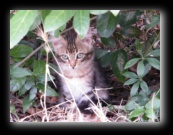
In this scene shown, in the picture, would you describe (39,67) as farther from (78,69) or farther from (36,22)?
(36,22)

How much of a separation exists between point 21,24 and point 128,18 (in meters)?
0.59

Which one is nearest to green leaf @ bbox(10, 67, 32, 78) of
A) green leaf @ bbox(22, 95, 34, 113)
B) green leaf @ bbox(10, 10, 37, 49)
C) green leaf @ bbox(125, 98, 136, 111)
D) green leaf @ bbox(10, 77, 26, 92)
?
green leaf @ bbox(10, 77, 26, 92)

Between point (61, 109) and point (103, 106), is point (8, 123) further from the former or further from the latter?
point (103, 106)

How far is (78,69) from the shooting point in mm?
2250

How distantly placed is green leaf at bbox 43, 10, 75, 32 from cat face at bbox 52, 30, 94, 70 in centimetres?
46

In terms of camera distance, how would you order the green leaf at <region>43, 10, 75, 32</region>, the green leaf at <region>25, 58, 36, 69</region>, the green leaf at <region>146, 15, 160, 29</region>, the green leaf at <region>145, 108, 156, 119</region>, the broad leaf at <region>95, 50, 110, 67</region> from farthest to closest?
the broad leaf at <region>95, 50, 110, 67</region>
the green leaf at <region>25, 58, 36, 69</region>
the green leaf at <region>146, 15, 160, 29</region>
the green leaf at <region>145, 108, 156, 119</region>
the green leaf at <region>43, 10, 75, 32</region>

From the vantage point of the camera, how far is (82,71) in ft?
7.42

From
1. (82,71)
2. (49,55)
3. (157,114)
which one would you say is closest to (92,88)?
(82,71)

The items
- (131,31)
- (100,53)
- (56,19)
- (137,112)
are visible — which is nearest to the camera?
(56,19)

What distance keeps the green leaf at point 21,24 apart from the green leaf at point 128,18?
501mm

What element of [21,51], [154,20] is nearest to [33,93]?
[21,51]

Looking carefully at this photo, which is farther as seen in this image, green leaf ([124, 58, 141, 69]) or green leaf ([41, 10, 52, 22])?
green leaf ([124, 58, 141, 69])

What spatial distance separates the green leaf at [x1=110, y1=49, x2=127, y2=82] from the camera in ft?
7.26

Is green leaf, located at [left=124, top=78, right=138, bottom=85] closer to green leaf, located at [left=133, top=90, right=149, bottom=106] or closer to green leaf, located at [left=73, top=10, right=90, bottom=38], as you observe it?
green leaf, located at [left=133, top=90, right=149, bottom=106]
